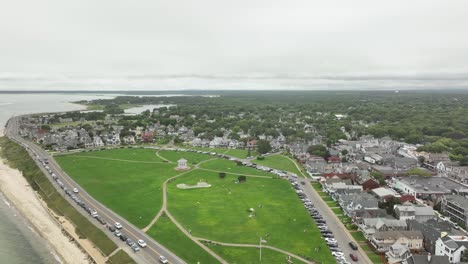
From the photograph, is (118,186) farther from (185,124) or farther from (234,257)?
(185,124)

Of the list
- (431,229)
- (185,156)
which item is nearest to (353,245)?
(431,229)

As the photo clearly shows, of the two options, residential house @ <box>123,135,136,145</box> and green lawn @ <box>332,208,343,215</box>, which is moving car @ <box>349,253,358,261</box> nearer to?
green lawn @ <box>332,208,343,215</box>

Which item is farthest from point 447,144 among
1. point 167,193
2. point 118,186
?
point 118,186

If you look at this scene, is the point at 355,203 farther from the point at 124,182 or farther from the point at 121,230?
the point at 124,182

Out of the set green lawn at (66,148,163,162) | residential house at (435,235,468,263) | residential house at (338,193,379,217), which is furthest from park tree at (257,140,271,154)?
residential house at (435,235,468,263)

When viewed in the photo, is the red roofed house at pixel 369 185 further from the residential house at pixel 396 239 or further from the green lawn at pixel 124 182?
the green lawn at pixel 124 182

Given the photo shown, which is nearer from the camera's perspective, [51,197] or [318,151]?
[51,197]

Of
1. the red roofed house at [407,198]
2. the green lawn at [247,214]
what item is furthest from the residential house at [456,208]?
the green lawn at [247,214]
